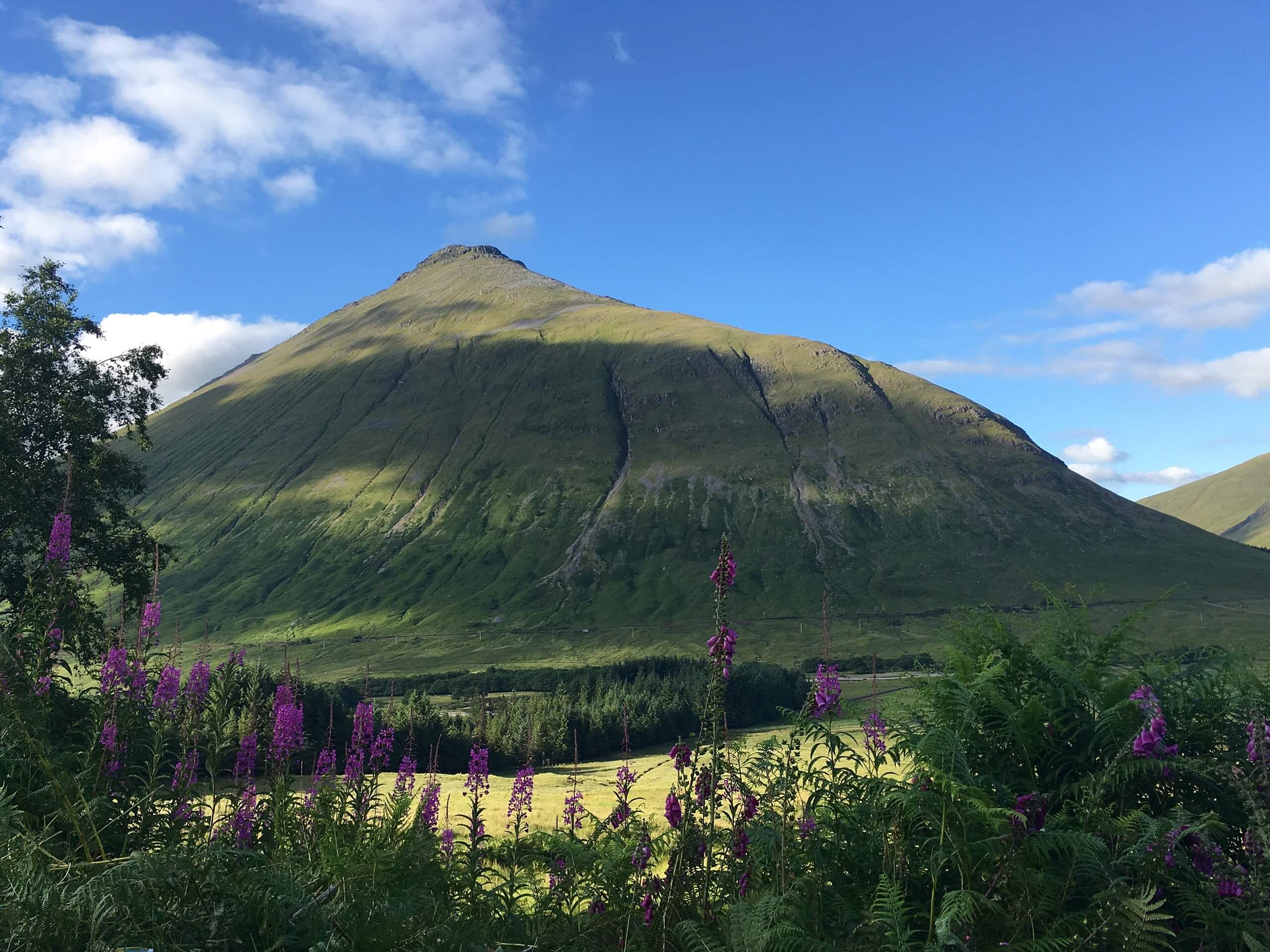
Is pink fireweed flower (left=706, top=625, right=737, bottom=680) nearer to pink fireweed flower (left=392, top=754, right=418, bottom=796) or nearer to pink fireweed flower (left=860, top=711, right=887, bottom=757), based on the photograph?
pink fireweed flower (left=860, top=711, right=887, bottom=757)

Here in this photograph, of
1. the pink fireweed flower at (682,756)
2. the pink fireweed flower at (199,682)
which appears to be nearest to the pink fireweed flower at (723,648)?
the pink fireweed flower at (682,756)

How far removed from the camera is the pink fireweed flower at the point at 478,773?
31.8ft

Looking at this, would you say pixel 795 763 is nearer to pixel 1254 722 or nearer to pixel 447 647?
pixel 1254 722

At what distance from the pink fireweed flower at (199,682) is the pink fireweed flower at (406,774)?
10.2 feet

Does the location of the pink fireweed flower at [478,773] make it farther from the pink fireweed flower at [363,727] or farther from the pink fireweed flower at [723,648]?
the pink fireweed flower at [723,648]

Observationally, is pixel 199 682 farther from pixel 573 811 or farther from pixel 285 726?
pixel 573 811

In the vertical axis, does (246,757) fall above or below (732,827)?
above

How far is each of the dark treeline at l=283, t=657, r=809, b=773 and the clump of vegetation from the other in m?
2.10

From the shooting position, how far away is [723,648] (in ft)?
19.2

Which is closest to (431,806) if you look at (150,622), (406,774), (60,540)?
(406,774)

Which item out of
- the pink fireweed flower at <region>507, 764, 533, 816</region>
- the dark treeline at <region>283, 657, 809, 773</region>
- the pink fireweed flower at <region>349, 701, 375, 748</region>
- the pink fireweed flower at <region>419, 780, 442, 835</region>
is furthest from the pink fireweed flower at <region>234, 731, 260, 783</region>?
the pink fireweed flower at <region>507, 764, 533, 816</region>

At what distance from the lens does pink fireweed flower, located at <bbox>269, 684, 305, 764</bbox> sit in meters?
8.27

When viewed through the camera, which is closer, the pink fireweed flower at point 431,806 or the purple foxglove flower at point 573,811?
the pink fireweed flower at point 431,806

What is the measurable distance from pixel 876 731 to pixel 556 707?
2996 inches
